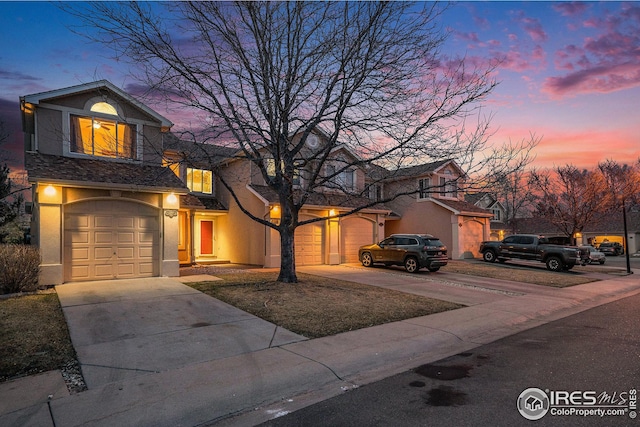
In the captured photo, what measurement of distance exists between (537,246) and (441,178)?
8.09m

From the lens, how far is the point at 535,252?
850 inches

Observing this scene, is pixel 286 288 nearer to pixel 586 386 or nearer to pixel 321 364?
pixel 321 364

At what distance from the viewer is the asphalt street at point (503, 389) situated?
13.6ft

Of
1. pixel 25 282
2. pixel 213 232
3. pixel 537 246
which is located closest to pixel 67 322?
pixel 25 282

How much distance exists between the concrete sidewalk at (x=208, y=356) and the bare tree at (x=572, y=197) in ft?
58.6

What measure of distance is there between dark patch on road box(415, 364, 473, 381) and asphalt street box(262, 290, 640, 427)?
0.01 m

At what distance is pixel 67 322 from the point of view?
7.93 metres

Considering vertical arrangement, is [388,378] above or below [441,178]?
below

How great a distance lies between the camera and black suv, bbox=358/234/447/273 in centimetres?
1792

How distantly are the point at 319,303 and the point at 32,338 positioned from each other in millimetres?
6088

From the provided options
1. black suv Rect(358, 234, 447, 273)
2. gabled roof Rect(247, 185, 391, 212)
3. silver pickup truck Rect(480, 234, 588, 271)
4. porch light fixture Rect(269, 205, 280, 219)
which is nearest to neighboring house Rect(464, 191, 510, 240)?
silver pickup truck Rect(480, 234, 588, 271)

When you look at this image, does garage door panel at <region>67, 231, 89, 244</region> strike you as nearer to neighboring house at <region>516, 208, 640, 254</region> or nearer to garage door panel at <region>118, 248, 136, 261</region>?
garage door panel at <region>118, 248, 136, 261</region>

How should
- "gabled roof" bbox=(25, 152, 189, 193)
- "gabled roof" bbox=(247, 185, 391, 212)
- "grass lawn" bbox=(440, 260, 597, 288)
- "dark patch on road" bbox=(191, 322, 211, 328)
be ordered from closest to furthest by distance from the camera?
"dark patch on road" bbox=(191, 322, 211, 328), "gabled roof" bbox=(25, 152, 189, 193), "grass lawn" bbox=(440, 260, 597, 288), "gabled roof" bbox=(247, 185, 391, 212)

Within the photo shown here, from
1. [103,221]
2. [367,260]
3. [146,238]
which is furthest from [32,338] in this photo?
[367,260]
